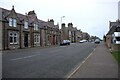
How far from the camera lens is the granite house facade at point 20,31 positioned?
3631 cm

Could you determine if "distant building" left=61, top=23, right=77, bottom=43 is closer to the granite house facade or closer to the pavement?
the granite house facade

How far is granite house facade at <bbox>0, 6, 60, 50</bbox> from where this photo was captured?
3631cm

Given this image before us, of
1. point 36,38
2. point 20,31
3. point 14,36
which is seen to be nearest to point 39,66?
point 14,36

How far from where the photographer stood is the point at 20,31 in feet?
137

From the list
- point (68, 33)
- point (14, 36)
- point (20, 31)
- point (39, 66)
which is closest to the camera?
point (39, 66)

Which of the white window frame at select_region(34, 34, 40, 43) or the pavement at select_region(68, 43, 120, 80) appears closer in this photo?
the pavement at select_region(68, 43, 120, 80)

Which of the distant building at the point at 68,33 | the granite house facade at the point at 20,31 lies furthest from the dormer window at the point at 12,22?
the distant building at the point at 68,33

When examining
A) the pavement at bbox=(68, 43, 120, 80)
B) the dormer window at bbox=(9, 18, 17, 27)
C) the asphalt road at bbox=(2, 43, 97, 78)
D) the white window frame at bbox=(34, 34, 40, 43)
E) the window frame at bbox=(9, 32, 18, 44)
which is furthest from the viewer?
the white window frame at bbox=(34, 34, 40, 43)

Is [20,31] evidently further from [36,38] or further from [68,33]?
[68,33]

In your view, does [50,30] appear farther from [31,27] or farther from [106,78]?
[106,78]

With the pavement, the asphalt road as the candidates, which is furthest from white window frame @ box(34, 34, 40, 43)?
the pavement

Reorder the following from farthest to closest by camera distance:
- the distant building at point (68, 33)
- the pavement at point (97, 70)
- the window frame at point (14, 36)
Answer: the distant building at point (68, 33), the window frame at point (14, 36), the pavement at point (97, 70)

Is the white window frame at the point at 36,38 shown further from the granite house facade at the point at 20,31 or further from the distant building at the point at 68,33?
the distant building at the point at 68,33

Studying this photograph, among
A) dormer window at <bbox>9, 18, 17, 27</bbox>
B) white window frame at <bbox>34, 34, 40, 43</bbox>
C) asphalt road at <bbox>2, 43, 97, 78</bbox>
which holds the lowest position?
asphalt road at <bbox>2, 43, 97, 78</bbox>
